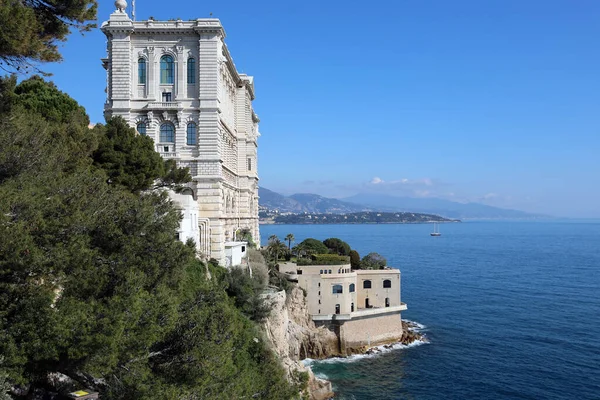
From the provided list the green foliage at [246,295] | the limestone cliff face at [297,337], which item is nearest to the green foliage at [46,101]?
the green foliage at [246,295]

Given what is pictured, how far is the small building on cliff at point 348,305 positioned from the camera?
51719 mm

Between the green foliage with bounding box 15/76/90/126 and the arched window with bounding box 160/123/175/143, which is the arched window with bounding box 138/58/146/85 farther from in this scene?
the green foliage with bounding box 15/76/90/126

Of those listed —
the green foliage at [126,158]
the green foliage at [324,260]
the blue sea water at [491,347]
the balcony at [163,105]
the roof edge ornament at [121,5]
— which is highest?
the roof edge ornament at [121,5]

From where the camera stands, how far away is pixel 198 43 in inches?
1372

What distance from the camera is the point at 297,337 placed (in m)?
44.4

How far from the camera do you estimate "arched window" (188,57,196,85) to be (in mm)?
35062

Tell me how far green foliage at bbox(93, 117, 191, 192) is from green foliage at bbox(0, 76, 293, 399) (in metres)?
10.3

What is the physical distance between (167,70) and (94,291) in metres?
25.3

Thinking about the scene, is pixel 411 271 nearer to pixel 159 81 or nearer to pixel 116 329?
pixel 159 81

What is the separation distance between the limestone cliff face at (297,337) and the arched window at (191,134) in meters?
11.5

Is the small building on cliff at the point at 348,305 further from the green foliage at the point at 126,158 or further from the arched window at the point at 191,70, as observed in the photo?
the green foliage at the point at 126,158

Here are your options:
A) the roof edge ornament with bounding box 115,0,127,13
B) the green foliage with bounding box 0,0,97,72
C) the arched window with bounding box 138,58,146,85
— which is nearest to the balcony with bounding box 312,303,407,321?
the arched window with bounding box 138,58,146,85

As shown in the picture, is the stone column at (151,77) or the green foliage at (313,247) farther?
the green foliage at (313,247)

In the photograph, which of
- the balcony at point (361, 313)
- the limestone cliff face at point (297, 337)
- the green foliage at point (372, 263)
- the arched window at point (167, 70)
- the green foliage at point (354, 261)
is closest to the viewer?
the arched window at point (167, 70)
